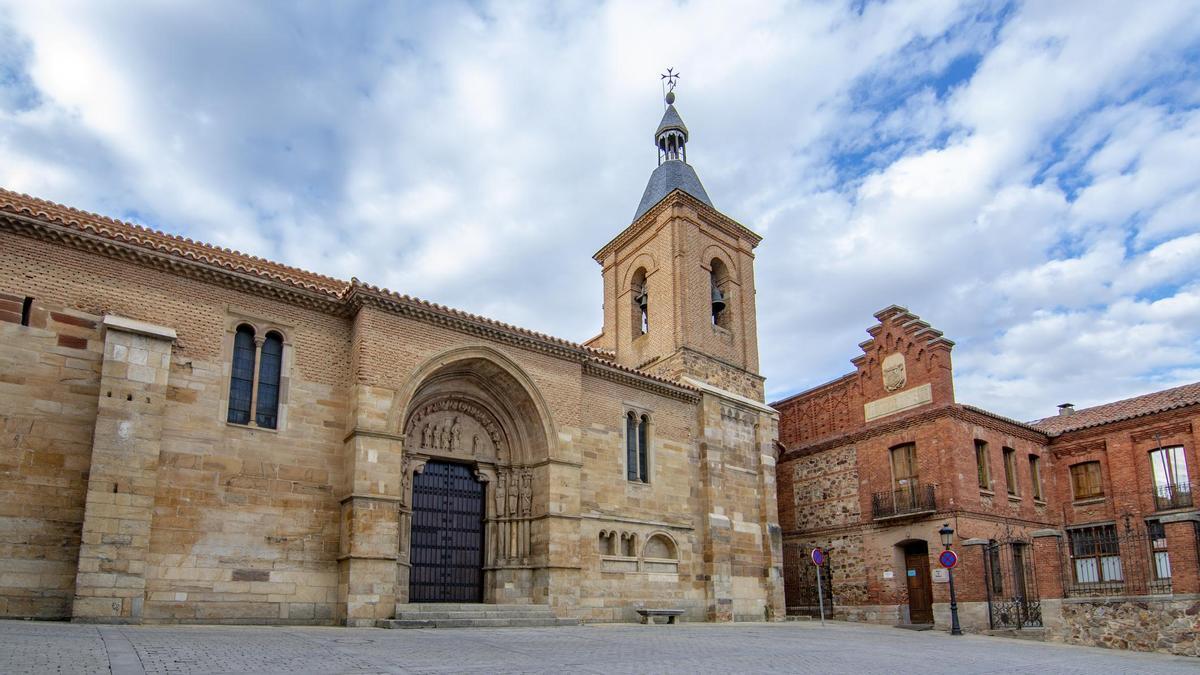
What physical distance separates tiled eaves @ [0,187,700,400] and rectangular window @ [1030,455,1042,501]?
1703cm

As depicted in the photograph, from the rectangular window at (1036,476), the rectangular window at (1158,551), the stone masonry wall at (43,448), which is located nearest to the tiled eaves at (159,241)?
the stone masonry wall at (43,448)

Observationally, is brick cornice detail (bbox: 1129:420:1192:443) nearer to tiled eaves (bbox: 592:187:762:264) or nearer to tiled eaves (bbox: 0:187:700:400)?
tiled eaves (bbox: 592:187:762:264)

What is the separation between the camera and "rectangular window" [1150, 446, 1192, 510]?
24.7 m

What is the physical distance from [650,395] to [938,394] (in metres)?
9.25

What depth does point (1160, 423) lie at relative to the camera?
25.6 meters

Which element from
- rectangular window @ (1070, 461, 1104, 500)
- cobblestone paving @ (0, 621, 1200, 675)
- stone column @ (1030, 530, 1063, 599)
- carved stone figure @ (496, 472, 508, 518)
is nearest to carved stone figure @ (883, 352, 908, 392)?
rectangular window @ (1070, 461, 1104, 500)

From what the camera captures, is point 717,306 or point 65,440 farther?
point 717,306

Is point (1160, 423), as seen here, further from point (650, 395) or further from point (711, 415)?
point (650, 395)

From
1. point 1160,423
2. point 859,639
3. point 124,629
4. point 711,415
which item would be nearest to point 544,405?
point 711,415

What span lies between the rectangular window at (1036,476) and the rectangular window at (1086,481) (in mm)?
1180

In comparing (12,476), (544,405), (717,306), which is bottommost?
(12,476)

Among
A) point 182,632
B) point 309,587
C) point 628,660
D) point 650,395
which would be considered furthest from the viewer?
point 650,395

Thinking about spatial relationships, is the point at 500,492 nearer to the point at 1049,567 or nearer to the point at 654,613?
the point at 654,613

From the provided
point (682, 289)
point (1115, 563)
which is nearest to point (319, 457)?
point (682, 289)
